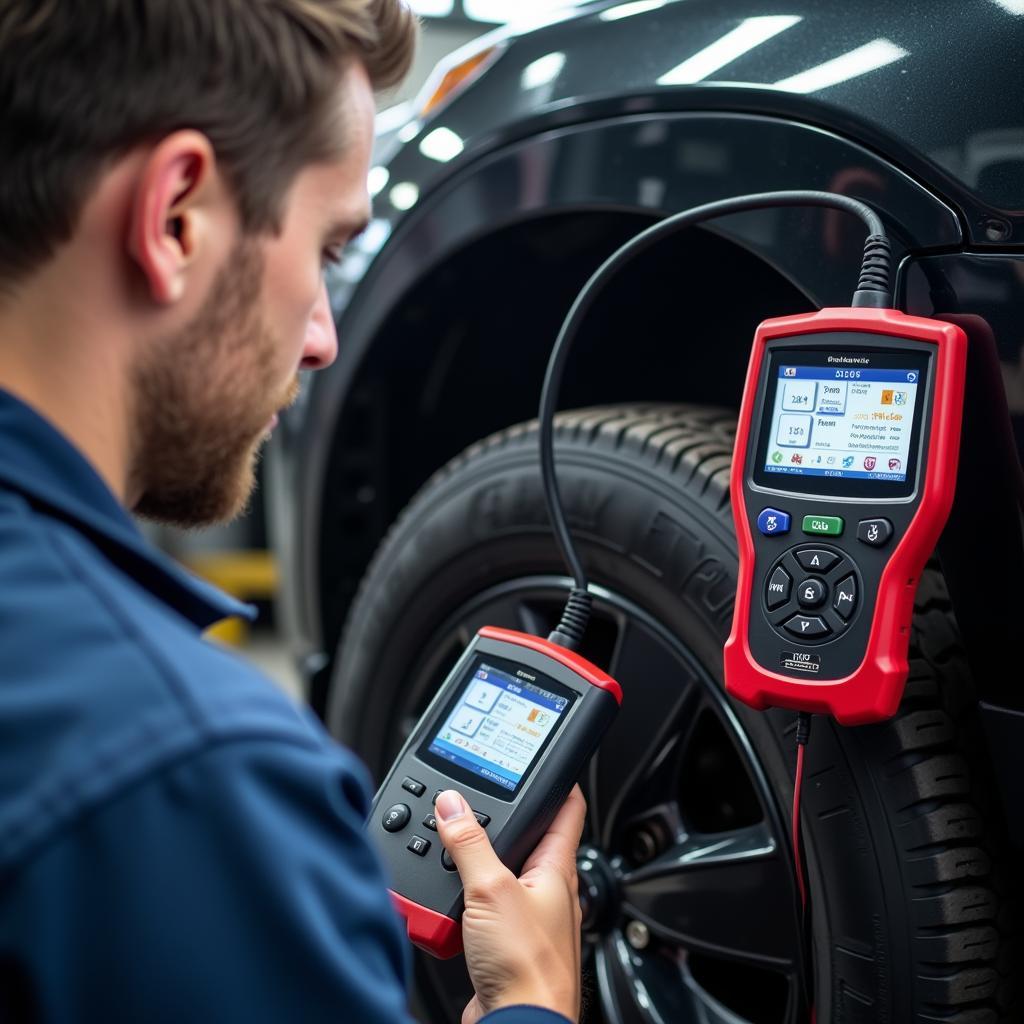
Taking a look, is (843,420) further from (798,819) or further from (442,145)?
(442,145)

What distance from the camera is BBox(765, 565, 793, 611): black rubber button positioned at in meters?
0.82

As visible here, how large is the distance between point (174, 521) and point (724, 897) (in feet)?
1.71

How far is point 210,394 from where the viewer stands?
66 centimetres

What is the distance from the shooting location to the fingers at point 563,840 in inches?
34.3

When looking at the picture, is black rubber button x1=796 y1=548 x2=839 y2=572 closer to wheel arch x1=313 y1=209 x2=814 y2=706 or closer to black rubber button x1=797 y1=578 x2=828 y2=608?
black rubber button x1=797 y1=578 x2=828 y2=608

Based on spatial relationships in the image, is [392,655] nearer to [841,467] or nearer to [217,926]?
[841,467]

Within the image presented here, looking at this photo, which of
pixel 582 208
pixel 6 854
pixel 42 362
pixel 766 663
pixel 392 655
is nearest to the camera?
pixel 6 854

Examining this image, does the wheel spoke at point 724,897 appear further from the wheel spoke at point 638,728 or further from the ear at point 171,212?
the ear at point 171,212

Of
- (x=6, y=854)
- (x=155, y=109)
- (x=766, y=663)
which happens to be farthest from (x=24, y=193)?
(x=766, y=663)

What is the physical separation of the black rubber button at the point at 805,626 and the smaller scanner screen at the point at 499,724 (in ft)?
0.62

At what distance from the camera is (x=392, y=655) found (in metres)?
1.29

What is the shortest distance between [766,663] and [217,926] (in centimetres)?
44

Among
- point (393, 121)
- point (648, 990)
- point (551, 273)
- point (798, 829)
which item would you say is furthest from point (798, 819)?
point (393, 121)

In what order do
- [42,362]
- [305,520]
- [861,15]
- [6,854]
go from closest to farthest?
[6,854] → [42,362] → [861,15] → [305,520]
